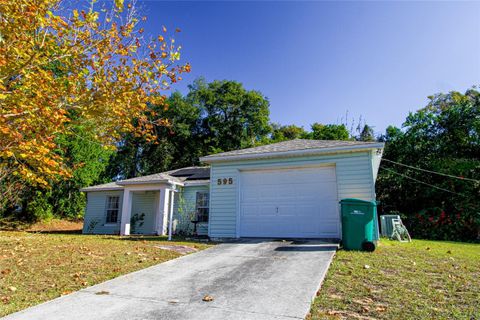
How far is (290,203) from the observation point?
933 cm

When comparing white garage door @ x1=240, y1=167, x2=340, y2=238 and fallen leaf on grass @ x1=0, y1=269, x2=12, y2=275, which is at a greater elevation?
white garage door @ x1=240, y1=167, x2=340, y2=238

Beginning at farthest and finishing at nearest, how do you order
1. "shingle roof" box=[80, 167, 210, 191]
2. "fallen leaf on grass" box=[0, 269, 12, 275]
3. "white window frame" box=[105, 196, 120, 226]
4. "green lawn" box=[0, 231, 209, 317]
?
"white window frame" box=[105, 196, 120, 226] < "shingle roof" box=[80, 167, 210, 191] < "fallen leaf on grass" box=[0, 269, 12, 275] < "green lawn" box=[0, 231, 209, 317]

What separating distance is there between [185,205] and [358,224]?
8676 millimetres

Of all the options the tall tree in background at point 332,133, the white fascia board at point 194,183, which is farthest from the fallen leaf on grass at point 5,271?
the tall tree in background at point 332,133

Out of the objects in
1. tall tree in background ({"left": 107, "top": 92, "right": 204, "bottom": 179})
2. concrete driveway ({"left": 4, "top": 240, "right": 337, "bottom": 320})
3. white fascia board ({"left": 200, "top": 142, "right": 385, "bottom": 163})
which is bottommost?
concrete driveway ({"left": 4, "top": 240, "right": 337, "bottom": 320})

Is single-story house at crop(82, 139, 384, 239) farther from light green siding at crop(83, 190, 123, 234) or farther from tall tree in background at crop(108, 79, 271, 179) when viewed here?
tall tree in background at crop(108, 79, 271, 179)

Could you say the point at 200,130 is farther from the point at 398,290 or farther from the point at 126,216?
the point at 398,290

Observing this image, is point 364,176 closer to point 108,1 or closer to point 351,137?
point 108,1

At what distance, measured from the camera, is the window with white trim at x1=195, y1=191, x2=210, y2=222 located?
523 inches

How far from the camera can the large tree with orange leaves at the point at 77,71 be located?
5.48 meters

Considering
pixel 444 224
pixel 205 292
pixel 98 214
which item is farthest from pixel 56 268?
pixel 444 224

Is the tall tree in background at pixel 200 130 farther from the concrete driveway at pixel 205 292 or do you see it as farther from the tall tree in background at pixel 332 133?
the concrete driveway at pixel 205 292

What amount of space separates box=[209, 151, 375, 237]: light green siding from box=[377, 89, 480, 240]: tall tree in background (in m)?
8.83

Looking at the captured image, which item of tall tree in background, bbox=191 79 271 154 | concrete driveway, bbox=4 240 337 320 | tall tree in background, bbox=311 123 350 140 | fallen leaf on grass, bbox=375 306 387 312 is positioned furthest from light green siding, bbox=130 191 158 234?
tall tree in background, bbox=311 123 350 140
